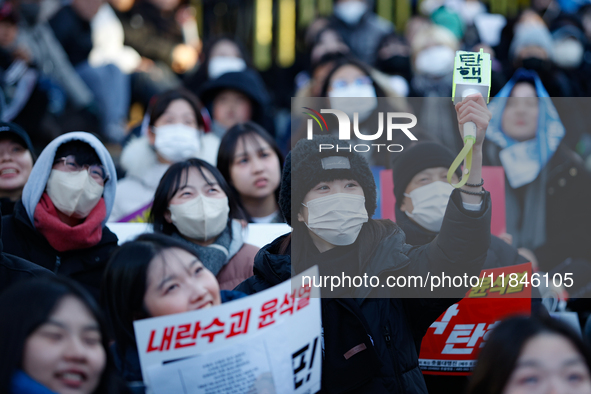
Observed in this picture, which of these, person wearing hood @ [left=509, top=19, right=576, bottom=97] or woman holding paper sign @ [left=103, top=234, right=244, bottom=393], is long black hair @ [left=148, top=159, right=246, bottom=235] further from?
person wearing hood @ [left=509, top=19, right=576, bottom=97]

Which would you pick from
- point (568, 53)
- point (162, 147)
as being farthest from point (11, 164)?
point (568, 53)

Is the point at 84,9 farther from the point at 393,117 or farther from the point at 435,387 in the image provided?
the point at 435,387

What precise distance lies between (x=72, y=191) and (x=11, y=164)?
2.48 ft

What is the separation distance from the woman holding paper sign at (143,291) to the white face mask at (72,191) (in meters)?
1.05

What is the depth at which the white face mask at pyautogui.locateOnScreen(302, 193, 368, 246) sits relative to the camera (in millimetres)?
2768

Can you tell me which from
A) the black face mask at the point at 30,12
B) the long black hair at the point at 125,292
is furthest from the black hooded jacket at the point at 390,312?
the black face mask at the point at 30,12

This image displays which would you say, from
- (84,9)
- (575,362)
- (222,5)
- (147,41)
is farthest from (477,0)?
(575,362)

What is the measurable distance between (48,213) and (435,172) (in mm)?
2148

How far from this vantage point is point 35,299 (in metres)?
2.11

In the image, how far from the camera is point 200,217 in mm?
3447

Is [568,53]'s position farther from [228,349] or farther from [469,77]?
[228,349]

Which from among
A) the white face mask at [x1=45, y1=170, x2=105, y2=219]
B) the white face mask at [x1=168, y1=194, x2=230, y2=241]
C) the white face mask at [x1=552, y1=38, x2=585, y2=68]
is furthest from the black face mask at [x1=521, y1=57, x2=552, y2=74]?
the white face mask at [x1=45, y1=170, x2=105, y2=219]

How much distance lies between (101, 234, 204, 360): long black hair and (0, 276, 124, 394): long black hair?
29cm

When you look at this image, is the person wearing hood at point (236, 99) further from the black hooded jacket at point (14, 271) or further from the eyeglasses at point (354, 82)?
the black hooded jacket at point (14, 271)
